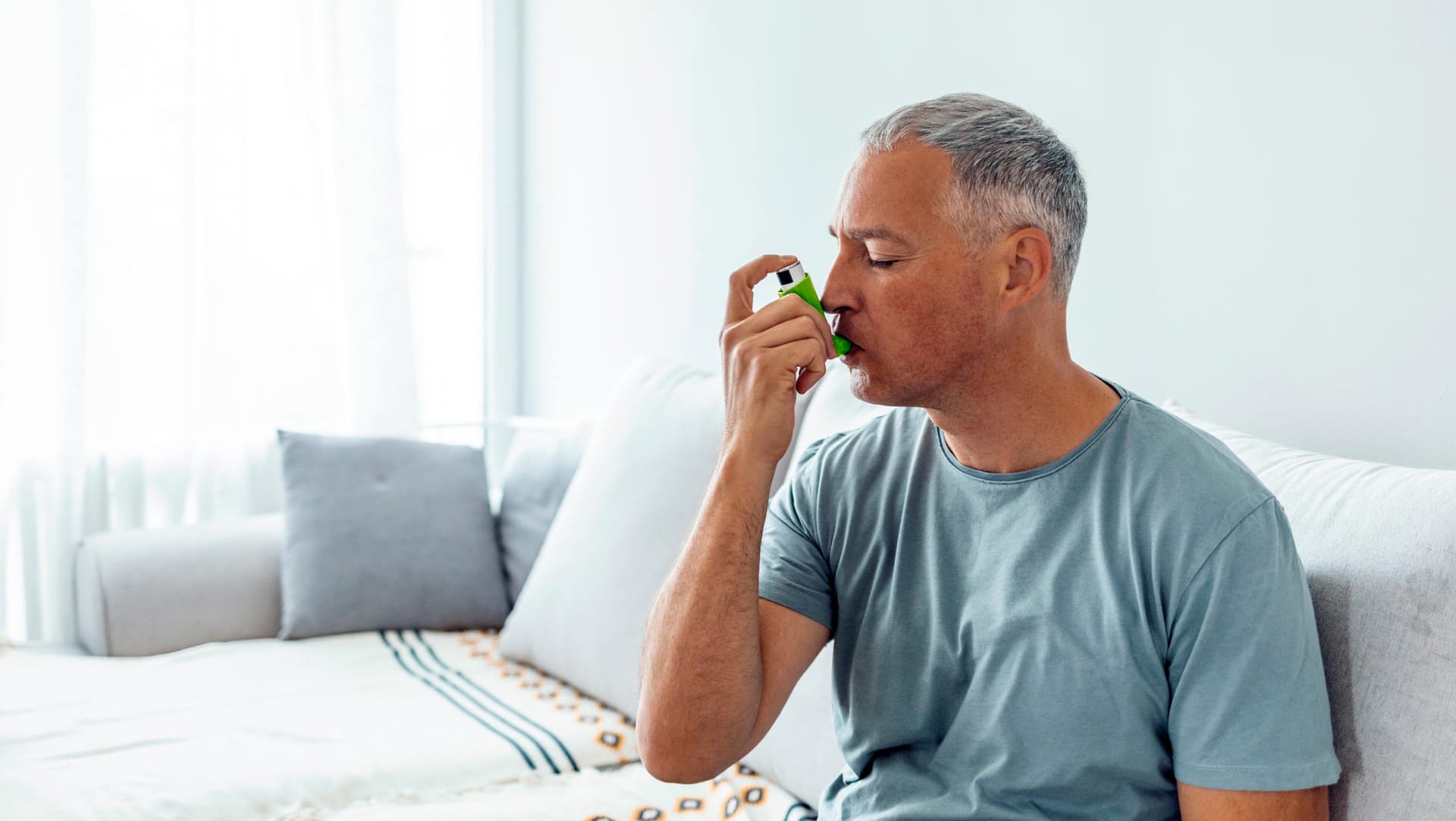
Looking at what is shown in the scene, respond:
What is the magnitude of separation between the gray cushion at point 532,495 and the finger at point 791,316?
134 centimetres

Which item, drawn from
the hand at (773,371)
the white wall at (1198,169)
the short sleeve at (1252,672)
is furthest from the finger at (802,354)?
the white wall at (1198,169)

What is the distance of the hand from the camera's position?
1.14 metres

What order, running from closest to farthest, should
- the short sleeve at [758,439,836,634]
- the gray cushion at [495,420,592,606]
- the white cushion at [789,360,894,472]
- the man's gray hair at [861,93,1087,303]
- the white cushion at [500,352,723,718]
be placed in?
the man's gray hair at [861,93,1087,303] → the short sleeve at [758,439,836,634] → the white cushion at [789,360,894,472] → the white cushion at [500,352,723,718] → the gray cushion at [495,420,592,606]

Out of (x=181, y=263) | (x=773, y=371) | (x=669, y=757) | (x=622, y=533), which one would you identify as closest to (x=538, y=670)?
(x=622, y=533)

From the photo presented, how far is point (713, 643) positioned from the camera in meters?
1.11

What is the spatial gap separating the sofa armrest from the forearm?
4.77ft

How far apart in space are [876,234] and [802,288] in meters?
0.10

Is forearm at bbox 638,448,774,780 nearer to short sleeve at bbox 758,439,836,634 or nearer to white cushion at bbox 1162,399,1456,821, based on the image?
short sleeve at bbox 758,439,836,634

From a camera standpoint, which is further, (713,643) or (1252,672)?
(713,643)

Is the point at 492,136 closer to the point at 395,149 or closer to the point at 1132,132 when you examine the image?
the point at 395,149

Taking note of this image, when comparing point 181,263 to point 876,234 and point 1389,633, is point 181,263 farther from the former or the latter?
point 1389,633

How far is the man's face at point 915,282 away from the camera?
108 cm

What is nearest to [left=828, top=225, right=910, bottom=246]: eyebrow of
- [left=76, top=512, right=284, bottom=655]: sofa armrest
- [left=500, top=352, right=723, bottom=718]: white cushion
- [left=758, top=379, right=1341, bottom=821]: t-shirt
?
[left=758, top=379, right=1341, bottom=821]: t-shirt

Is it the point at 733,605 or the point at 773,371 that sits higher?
the point at 773,371
